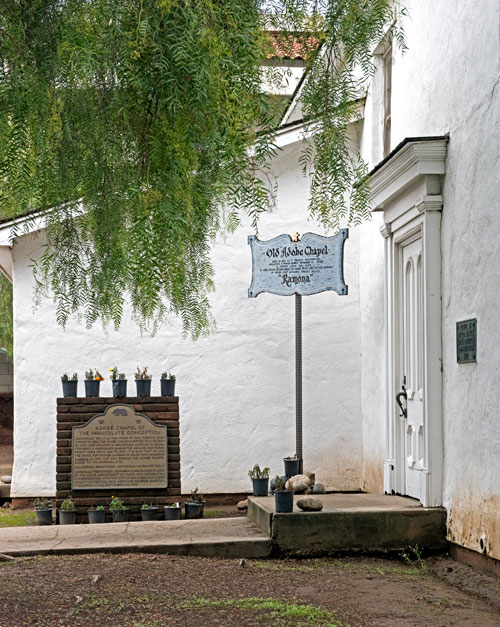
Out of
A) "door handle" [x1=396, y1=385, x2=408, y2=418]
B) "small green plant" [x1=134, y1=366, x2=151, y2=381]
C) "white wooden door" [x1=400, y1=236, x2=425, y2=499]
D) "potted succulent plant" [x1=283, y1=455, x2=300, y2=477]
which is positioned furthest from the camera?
"small green plant" [x1=134, y1=366, x2=151, y2=381]

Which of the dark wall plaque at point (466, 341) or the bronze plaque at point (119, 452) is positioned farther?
the bronze plaque at point (119, 452)

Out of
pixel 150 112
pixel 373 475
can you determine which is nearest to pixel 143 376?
pixel 373 475

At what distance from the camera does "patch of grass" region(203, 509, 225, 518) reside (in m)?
10.7

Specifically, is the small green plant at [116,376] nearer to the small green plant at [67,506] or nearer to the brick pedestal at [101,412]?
the brick pedestal at [101,412]

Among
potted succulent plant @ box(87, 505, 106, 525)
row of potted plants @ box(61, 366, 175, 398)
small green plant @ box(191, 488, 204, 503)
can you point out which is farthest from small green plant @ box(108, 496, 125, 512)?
row of potted plants @ box(61, 366, 175, 398)

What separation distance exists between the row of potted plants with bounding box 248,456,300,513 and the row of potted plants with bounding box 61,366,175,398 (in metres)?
1.51

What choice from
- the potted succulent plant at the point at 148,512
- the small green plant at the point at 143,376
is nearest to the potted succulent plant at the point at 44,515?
the potted succulent plant at the point at 148,512

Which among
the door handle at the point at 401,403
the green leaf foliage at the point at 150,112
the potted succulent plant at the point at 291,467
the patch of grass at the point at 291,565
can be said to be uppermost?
the green leaf foliage at the point at 150,112

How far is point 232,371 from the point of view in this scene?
1160cm

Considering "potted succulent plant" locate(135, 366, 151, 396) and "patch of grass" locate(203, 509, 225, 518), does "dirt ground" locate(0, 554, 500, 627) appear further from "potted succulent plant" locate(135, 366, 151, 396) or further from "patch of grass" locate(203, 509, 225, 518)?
"potted succulent plant" locate(135, 366, 151, 396)

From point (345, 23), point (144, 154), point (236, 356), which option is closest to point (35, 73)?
point (144, 154)

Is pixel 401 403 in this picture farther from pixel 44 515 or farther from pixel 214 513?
pixel 44 515

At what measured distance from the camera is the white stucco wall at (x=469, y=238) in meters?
6.63

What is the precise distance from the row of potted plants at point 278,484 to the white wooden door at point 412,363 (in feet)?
3.96
